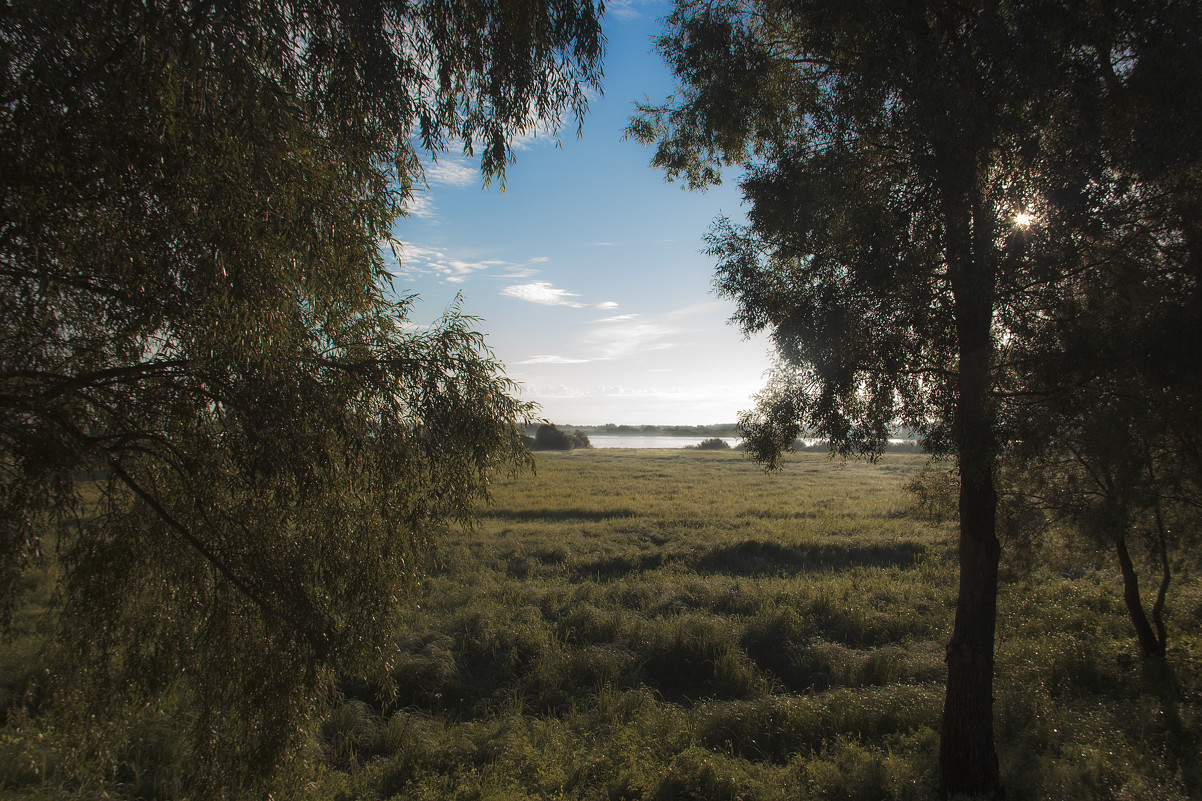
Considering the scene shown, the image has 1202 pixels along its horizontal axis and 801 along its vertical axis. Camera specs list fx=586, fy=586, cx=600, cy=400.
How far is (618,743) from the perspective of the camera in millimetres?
8156

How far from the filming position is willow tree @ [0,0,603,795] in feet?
11.7

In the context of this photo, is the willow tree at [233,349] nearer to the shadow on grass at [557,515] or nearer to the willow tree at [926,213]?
the willow tree at [926,213]

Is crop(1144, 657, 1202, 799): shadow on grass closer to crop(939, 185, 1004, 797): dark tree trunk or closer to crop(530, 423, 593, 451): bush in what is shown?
crop(939, 185, 1004, 797): dark tree trunk

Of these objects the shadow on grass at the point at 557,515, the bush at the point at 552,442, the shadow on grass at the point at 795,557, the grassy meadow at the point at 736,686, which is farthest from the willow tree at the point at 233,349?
the bush at the point at 552,442

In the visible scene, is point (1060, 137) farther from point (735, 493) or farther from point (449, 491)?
point (735, 493)

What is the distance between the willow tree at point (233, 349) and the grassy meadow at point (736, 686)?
3.94 feet

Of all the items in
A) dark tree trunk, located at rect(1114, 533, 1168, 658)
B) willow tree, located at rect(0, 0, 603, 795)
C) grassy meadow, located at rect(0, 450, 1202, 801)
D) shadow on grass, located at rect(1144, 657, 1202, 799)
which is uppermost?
willow tree, located at rect(0, 0, 603, 795)

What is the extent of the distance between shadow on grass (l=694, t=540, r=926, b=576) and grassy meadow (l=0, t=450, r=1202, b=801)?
12 cm

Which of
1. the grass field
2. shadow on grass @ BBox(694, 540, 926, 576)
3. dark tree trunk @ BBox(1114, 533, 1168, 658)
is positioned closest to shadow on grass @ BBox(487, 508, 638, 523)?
the grass field

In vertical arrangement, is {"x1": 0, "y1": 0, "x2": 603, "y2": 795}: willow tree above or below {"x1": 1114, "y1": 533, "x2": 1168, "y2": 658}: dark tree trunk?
above

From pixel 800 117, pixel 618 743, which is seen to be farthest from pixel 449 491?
pixel 800 117

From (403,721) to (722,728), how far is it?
→ 4741 millimetres

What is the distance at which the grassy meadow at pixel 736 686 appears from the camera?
23.2ft

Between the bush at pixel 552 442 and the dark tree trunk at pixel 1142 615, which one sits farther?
the bush at pixel 552 442
